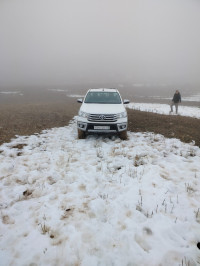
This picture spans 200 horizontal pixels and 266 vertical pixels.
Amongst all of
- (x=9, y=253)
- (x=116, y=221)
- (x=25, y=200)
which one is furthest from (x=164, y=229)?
(x=25, y=200)

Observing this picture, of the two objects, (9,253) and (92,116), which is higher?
(92,116)

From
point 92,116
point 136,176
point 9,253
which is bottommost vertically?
point 9,253

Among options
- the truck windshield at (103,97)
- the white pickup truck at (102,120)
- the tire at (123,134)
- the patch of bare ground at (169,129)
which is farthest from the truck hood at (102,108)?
the patch of bare ground at (169,129)

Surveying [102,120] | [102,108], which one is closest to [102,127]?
[102,120]

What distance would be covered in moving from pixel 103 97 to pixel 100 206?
20.1 ft

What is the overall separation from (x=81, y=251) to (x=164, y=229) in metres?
1.54

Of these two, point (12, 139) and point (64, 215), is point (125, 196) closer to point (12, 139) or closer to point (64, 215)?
point (64, 215)

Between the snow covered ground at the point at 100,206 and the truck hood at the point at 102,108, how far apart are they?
169cm

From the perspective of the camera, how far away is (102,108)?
7449 millimetres

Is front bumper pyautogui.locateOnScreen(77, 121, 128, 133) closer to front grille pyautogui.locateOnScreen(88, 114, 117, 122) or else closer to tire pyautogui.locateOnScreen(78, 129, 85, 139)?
front grille pyautogui.locateOnScreen(88, 114, 117, 122)

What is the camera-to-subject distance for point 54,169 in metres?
5.11

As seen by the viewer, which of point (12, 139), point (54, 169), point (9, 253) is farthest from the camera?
point (12, 139)

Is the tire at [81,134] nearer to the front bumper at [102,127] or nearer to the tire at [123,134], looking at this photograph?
the front bumper at [102,127]

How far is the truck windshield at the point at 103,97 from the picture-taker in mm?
8414
